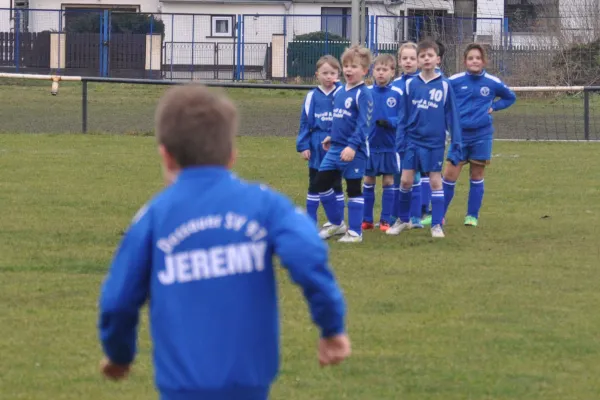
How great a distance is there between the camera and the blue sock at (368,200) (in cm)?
1138

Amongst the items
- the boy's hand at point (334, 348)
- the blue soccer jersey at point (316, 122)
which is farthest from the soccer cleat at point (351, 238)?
the boy's hand at point (334, 348)

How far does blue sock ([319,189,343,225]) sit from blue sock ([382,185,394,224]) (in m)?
0.71

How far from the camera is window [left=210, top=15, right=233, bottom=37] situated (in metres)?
46.7

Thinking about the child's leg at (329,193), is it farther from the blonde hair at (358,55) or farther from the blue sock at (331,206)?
the blonde hair at (358,55)

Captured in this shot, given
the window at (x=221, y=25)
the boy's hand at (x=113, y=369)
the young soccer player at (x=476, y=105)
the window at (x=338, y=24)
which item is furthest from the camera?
the window at (x=221, y=25)

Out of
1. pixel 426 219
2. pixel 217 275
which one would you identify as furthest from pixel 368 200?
pixel 217 275

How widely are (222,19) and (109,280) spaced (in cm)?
4453

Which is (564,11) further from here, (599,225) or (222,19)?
(599,225)

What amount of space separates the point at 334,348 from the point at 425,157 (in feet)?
23.8

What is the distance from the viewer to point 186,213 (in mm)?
3320

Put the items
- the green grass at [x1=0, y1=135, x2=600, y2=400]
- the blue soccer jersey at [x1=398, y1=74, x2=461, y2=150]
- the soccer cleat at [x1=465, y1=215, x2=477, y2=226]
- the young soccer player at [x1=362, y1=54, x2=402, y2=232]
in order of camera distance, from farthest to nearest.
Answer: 1. the soccer cleat at [x1=465, y1=215, x2=477, y2=226]
2. the young soccer player at [x1=362, y1=54, x2=402, y2=232]
3. the blue soccer jersey at [x1=398, y1=74, x2=461, y2=150]
4. the green grass at [x1=0, y1=135, x2=600, y2=400]

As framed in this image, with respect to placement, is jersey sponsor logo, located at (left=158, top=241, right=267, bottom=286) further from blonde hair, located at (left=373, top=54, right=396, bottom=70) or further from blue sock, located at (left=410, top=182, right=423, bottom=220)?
blue sock, located at (left=410, top=182, right=423, bottom=220)

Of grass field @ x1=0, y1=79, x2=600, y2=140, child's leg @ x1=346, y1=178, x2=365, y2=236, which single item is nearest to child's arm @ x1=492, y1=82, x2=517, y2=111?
child's leg @ x1=346, y1=178, x2=365, y2=236

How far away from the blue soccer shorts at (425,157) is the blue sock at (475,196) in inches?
37.4
